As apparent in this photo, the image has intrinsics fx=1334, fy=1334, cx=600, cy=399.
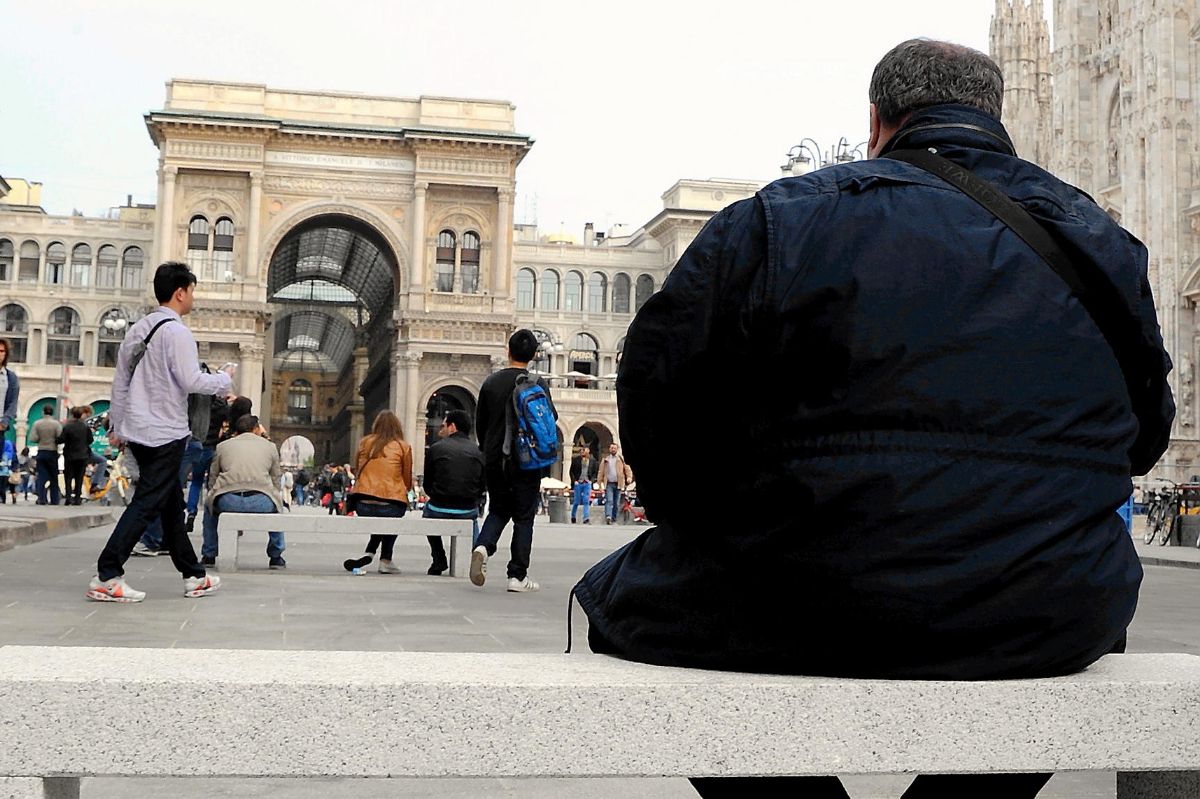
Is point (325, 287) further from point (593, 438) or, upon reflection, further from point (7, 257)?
point (593, 438)

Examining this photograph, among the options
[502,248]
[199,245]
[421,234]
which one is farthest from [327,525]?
[199,245]

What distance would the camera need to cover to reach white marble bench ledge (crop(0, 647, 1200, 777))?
67.9 inches

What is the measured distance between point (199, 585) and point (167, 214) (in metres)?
→ 43.5

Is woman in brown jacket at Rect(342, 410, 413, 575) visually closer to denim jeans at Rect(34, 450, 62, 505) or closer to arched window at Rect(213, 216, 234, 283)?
denim jeans at Rect(34, 450, 62, 505)

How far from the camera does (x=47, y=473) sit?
808 inches

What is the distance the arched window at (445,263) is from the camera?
49531 mm

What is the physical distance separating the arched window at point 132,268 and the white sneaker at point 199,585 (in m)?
60.1

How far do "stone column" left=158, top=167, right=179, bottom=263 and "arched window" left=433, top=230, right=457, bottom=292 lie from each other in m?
9.55

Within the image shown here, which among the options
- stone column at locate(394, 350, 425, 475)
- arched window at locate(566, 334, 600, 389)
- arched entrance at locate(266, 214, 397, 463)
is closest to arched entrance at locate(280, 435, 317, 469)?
stone column at locate(394, 350, 425, 475)

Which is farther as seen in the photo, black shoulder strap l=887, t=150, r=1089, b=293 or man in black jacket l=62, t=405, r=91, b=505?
man in black jacket l=62, t=405, r=91, b=505

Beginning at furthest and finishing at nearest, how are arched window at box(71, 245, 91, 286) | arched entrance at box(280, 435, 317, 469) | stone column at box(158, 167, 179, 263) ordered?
arched window at box(71, 245, 91, 286) < stone column at box(158, 167, 179, 263) < arched entrance at box(280, 435, 317, 469)

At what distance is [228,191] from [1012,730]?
50.0 meters

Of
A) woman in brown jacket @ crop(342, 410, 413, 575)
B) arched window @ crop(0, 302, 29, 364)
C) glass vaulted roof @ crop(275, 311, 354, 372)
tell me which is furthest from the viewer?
glass vaulted roof @ crop(275, 311, 354, 372)

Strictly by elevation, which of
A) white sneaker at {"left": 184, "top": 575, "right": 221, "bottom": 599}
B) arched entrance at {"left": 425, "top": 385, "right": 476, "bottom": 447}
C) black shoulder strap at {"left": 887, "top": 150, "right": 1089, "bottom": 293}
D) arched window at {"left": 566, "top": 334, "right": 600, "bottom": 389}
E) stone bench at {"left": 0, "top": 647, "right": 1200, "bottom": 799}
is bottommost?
white sneaker at {"left": 184, "top": 575, "right": 221, "bottom": 599}
